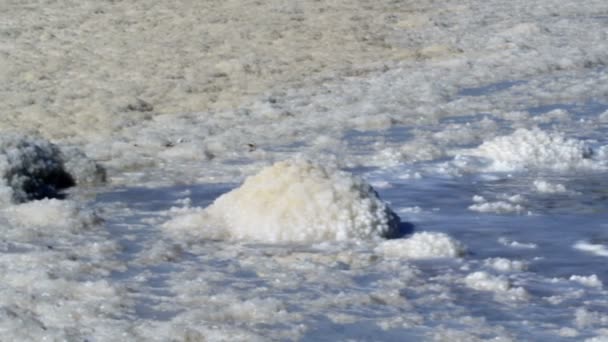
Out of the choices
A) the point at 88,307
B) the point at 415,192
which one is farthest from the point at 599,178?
the point at 88,307

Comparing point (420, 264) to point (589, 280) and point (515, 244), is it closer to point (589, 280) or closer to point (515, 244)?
point (515, 244)

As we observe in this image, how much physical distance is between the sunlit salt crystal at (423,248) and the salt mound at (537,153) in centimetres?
149

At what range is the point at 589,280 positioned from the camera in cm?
434

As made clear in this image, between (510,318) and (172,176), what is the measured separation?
8.22ft

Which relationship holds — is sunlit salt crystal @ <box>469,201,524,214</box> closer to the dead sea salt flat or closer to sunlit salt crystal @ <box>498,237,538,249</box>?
the dead sea salt flat

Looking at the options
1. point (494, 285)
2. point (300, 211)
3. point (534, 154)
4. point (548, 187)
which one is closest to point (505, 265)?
point (494, 285)

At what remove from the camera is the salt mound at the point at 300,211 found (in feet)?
15.8

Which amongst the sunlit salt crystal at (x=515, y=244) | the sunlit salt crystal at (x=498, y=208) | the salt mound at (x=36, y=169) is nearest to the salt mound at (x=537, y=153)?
the sunlit salt crystal at (x=498, y=208)

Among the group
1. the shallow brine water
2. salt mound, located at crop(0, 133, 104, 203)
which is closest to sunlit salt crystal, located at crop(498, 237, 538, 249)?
the shallow brine water

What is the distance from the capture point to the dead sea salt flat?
158 inches

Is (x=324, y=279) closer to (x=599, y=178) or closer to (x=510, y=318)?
(x=510, y=318)

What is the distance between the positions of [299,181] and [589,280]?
1.23 m

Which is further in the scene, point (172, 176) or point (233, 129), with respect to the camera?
point (233, 129)

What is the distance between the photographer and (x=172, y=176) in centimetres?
604
